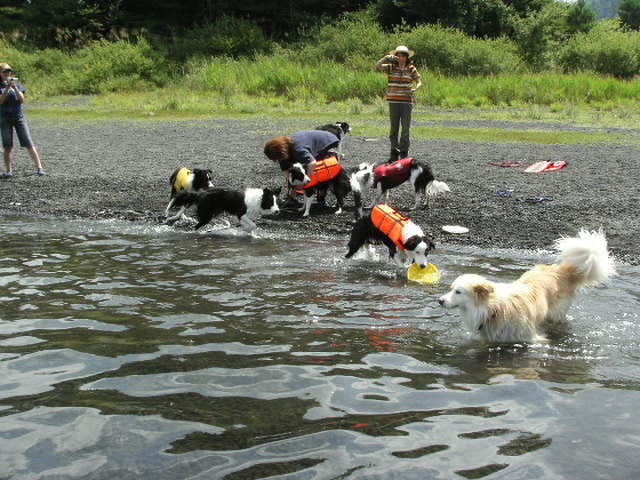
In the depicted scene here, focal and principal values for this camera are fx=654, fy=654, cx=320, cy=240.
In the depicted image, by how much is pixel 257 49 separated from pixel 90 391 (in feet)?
115

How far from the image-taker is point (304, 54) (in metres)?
33.9

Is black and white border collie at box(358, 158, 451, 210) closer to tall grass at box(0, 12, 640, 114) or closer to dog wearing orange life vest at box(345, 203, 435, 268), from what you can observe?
dog wearing orange life vest at box(345, 203, 435, 268)

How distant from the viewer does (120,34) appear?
132ft

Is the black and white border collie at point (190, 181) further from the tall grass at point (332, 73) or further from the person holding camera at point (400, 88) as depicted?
the tall grass at point (332, 73)

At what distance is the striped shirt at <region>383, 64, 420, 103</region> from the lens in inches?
523

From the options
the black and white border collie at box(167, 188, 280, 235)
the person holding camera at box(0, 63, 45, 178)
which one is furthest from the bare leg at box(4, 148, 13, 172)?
the black and white border collie at box(167, 188, 280, 235)

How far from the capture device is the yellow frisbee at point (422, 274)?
727 centimetres

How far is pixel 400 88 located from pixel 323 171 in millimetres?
4150

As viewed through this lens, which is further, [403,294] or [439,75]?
[439,75]

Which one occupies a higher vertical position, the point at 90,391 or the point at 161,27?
the point at 161,27

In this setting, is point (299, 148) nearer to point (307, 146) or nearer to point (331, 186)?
point (307, 146)

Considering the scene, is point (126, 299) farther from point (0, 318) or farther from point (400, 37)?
point (400, 37)

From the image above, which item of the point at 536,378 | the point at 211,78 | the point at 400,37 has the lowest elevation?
the point at 536,378

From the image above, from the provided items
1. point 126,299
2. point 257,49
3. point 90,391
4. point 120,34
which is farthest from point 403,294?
point 120,34
